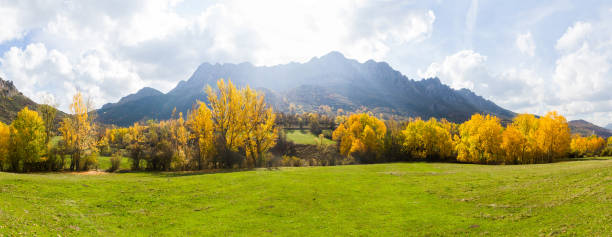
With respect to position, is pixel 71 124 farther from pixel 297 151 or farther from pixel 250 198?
pixel 297 151

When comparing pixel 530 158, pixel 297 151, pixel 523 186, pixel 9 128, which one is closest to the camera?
pixel 523 186

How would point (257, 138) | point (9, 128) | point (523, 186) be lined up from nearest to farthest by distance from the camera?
point (523, 186) → point (9, 128) → point (257, 138)

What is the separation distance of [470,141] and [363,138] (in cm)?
2413

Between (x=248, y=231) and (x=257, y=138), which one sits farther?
(x=257, y=138)

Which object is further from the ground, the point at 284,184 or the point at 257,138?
the point at 257,138

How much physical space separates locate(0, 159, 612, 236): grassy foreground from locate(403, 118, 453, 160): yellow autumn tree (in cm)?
4604

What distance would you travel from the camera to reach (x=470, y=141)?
192 feet

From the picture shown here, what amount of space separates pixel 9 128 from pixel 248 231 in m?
47.7

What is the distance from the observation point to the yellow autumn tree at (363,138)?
65.8 m

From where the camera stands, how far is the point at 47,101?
44.8 metres

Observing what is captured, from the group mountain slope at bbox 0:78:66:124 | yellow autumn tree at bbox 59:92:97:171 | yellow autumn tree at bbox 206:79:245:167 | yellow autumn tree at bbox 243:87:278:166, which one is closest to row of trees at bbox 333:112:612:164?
yellow autumn tree at bbox 243:87:278:166

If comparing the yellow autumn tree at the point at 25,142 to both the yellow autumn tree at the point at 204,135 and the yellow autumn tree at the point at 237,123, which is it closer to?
the yellow autumn tree at the point at 204,135

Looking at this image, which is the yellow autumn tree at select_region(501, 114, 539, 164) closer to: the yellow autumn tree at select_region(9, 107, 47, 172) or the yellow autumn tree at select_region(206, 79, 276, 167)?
the yellow autumn tree at select_region(206, 79, 276, 167)

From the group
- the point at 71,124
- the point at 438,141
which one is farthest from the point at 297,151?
the point at 71,124
